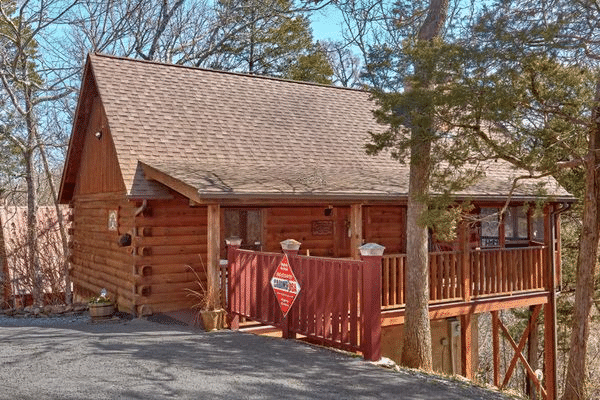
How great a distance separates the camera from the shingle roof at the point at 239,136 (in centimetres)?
1145

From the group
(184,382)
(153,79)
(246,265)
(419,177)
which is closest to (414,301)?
(419,177)

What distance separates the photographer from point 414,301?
401 inches

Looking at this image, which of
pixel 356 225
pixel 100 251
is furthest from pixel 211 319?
pixel 100 251

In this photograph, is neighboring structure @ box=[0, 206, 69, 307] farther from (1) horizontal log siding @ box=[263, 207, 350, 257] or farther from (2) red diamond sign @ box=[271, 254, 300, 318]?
(2) red diamond sign @ box=[271, 254, 300, 318]

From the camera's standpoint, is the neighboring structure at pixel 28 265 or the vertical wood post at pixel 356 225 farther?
the neighboring structure at pixel 28 265

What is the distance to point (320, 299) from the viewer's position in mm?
8625

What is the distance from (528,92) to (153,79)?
8862 mm

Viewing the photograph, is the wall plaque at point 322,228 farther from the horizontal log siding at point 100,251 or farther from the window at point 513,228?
the window at point 513,228

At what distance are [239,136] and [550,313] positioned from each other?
8539mm

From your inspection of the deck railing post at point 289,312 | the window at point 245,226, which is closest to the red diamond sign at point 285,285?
the deck railing post at point 289,312

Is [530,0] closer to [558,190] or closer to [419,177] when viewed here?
[419,177]

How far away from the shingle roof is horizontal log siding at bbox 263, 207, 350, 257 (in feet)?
3.41

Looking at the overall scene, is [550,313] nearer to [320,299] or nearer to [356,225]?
[356,225]

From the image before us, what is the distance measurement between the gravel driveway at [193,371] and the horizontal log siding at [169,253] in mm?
2062
